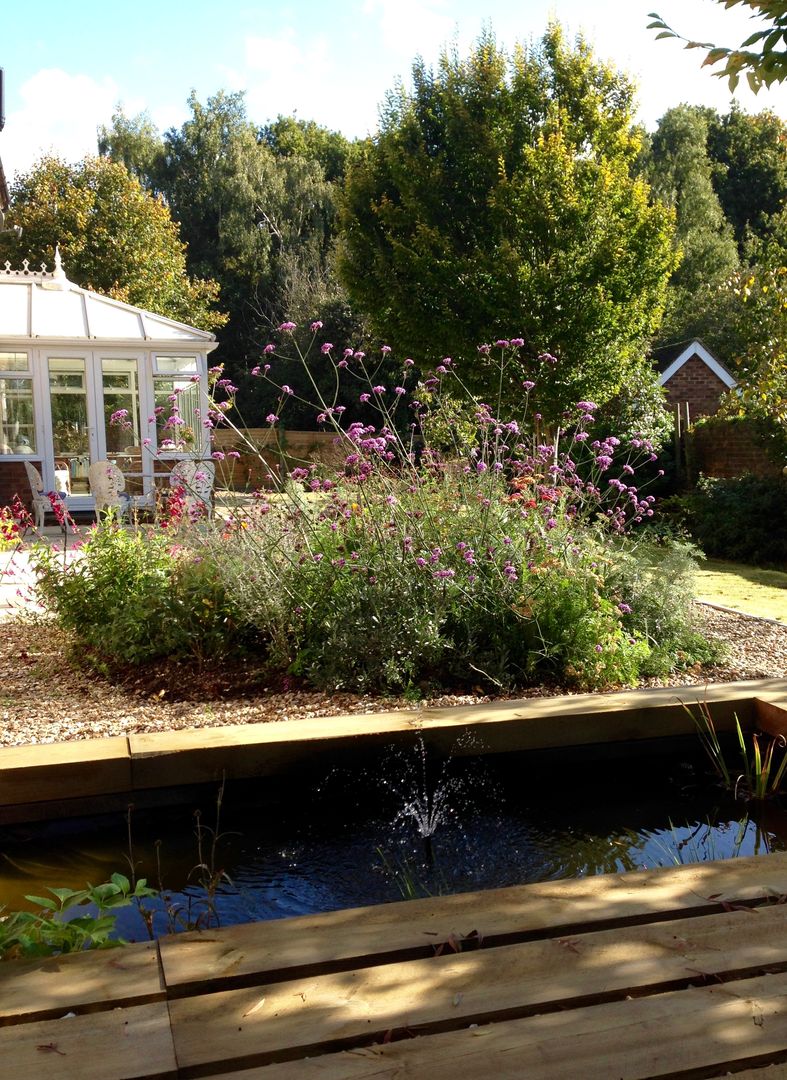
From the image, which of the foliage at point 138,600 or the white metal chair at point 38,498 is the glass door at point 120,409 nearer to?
the white metal chair at point 38,498

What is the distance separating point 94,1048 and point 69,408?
503 inches

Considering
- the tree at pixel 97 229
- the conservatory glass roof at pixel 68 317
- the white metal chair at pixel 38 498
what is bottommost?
the white metal chair at pixel 38 498

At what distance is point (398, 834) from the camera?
3492 millimetres

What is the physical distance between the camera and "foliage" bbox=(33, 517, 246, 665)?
4.92 metres

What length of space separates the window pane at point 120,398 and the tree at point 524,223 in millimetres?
4621

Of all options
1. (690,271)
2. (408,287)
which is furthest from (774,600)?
(690,271)

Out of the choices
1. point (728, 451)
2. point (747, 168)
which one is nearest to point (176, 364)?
point (728, 451)

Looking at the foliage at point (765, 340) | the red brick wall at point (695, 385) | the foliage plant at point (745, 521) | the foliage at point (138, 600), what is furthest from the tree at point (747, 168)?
the foliage at point (138, 600)

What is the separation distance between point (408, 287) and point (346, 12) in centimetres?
776

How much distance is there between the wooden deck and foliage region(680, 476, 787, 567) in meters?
9.52

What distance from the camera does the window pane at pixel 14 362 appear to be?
1326 centimetres

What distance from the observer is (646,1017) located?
176 cm

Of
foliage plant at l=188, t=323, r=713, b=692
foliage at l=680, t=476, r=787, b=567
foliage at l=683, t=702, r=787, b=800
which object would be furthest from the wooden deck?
foliage at l=680, t=476, r=787, b=567

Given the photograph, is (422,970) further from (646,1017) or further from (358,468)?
(358,468)
